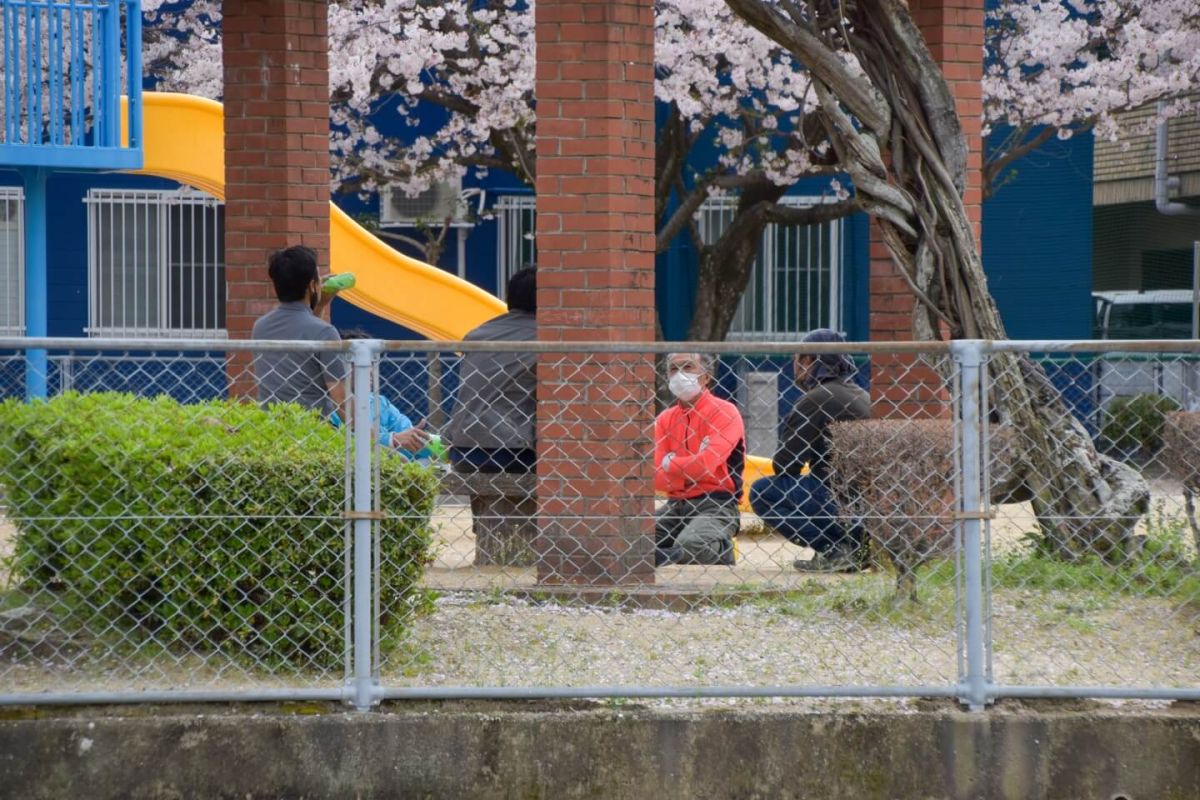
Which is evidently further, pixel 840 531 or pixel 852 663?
pixel 840 531

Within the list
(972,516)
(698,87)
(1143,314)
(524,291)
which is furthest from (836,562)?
(1143,314)

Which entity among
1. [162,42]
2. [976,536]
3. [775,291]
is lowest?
[976,536]

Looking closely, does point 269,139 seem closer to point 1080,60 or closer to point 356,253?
point 356,253

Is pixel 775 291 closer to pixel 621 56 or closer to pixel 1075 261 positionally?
pixel 1075 261

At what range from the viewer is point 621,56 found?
7.04m

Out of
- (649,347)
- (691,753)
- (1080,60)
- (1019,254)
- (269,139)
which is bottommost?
(691,753)

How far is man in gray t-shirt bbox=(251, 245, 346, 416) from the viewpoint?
7379mm

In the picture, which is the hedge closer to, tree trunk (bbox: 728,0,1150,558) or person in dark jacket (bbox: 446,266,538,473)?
tree trunk (bbox: 728,0,1150,558)

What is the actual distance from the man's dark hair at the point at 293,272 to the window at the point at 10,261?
10031 mm

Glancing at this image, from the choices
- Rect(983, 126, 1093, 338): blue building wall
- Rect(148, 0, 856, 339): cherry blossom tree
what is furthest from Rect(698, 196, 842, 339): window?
Rect(983, 126, 1093, 338): blue building wall

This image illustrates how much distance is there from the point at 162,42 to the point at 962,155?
12143 mm

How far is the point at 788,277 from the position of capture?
1853 centimetres

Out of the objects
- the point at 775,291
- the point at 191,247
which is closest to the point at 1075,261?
the point at 775,291

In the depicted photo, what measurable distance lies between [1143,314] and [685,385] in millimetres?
13884
